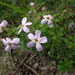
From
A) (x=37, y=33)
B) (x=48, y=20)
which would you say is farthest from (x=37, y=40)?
(x=48, y=20)

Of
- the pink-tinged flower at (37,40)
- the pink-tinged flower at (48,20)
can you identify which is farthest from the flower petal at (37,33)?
the pink-tinged flower at (48,20)

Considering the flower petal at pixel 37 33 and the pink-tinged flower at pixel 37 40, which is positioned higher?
the flower petal at pixel 37 33

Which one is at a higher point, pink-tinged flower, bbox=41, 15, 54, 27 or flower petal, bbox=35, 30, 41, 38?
pink-tinged flower, bbox=41, 15, 54, 27

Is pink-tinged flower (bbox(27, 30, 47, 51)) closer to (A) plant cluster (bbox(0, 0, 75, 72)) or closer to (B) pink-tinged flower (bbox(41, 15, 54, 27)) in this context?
(A) plant cluster (bbox(0, 0, 75, 72))

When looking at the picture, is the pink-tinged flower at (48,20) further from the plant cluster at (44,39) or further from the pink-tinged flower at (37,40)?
the pink-tinged flower at (37,40)

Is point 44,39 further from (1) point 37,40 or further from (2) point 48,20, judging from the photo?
(2) point 48,20

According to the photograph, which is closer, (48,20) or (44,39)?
(44,39)

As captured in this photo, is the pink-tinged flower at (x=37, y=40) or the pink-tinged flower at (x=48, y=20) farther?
the pink-tinged flower at (x=48, y=20)

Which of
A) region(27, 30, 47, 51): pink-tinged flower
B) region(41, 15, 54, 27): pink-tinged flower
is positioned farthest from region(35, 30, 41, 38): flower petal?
region(41, 15, 54, 27): pink-tinged flower

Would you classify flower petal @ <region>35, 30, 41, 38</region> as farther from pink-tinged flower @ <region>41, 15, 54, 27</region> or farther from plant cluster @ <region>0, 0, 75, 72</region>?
pink-tinged flower @ <region>41, 15, 54, 27</region>

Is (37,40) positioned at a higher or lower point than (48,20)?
lower

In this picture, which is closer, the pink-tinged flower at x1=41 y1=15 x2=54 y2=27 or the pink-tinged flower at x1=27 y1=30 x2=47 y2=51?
the pink-tinged flower at x1=27 y1=30 x2=47 y2=51
